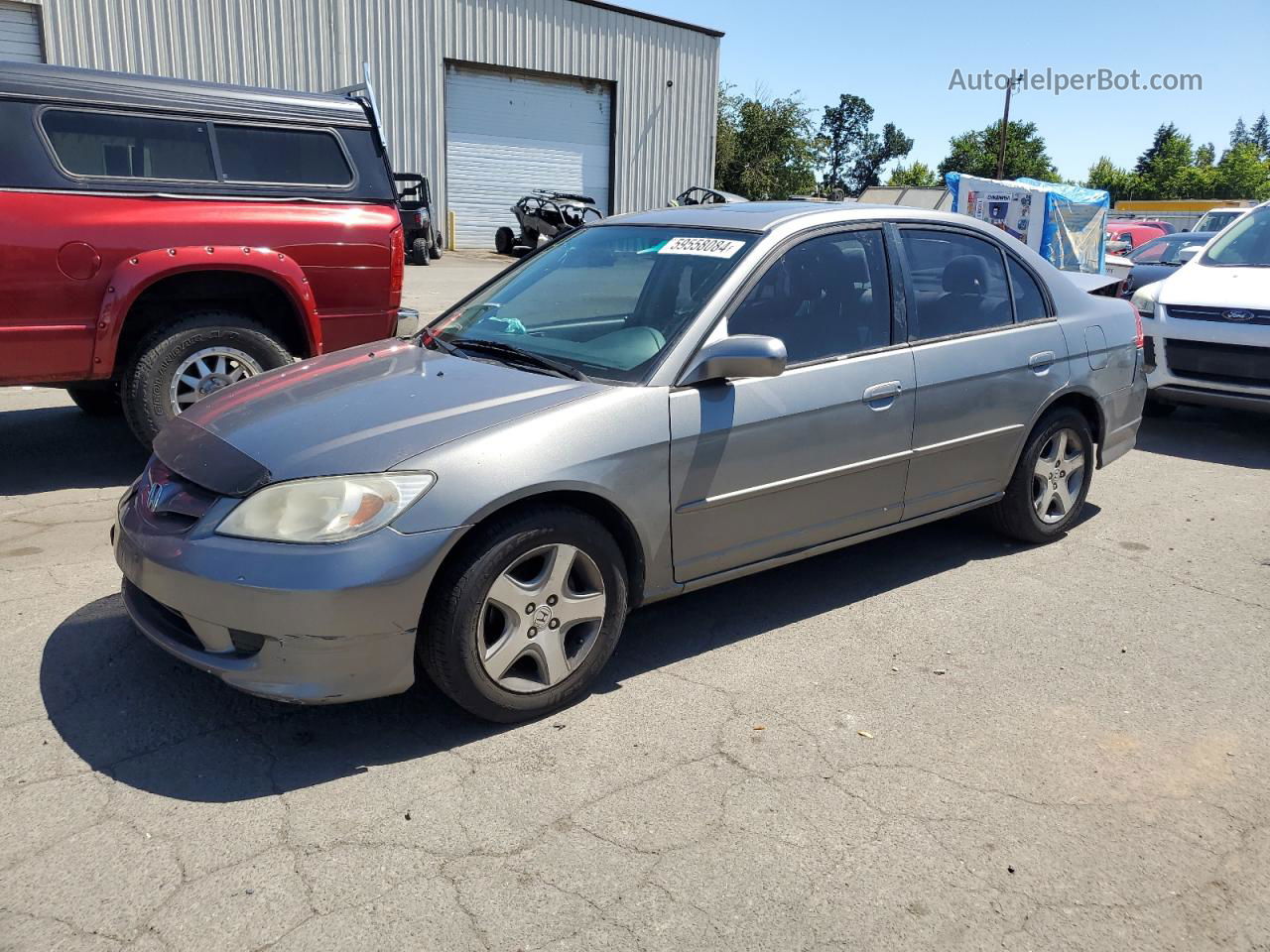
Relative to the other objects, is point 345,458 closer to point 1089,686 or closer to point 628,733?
point 628,733

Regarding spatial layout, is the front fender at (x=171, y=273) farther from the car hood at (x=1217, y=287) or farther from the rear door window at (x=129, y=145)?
the car hood at (x=1217, y=287)

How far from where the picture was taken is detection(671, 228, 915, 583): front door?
145 inches

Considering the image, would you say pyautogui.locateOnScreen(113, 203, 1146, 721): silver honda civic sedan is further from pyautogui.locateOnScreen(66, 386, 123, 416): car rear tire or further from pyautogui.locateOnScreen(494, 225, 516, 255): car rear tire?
pyautogui.locateOnScreen(494, 225, 516, 255): car rear tire

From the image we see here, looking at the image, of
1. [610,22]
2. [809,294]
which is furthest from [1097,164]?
[809,294]

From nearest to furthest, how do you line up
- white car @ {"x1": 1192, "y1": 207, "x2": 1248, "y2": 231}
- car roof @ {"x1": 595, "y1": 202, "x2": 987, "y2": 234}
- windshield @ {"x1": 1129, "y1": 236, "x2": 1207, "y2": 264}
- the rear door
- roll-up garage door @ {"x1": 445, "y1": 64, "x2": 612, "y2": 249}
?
car roof @ {"x1": 595, "y1": 202, "x2": 987, "y2": 234}, the rear door, windshield @ {"x1": 1129, "y1": 236, "x2": 1207, "y2": 264}, white car @ {"x1": 1192, "y1": 207, "x2": 1248, "y2": 231}, roll-up garage door @ {"x1": 445, "y1": 64, "x2": 612, "y2": 249}

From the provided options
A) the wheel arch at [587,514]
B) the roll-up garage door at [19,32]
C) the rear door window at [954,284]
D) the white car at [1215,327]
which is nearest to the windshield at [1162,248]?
the white car at [1215,327]

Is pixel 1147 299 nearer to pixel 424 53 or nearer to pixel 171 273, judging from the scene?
pixel 171 273

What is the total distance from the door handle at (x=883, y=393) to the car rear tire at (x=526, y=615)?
1.30m

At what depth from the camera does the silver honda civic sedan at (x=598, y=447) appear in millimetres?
3010

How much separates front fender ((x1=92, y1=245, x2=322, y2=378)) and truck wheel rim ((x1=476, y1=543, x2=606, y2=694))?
11.1 feet

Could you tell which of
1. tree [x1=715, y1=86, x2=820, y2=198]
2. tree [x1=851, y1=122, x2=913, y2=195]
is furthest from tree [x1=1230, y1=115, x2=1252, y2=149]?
tree [x1=715, y1=86, x2=820, y2=198]

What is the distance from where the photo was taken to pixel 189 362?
5.71 meters

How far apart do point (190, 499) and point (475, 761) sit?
47.1 inches

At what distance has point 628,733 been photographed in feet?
11.0
